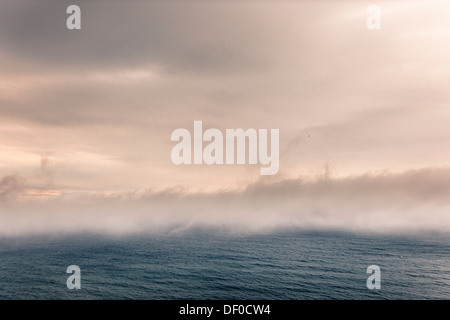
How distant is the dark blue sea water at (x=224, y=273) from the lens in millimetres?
77438

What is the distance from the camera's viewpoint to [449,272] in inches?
4146

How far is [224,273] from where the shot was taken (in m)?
98.0

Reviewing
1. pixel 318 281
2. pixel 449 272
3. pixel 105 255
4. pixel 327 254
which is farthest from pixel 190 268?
pixel 449 272

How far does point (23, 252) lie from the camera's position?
14562 centimetres

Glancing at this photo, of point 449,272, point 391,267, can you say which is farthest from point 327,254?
point 449,272

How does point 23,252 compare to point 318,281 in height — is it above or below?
below

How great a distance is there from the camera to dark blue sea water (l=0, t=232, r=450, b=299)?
77.4 meters
